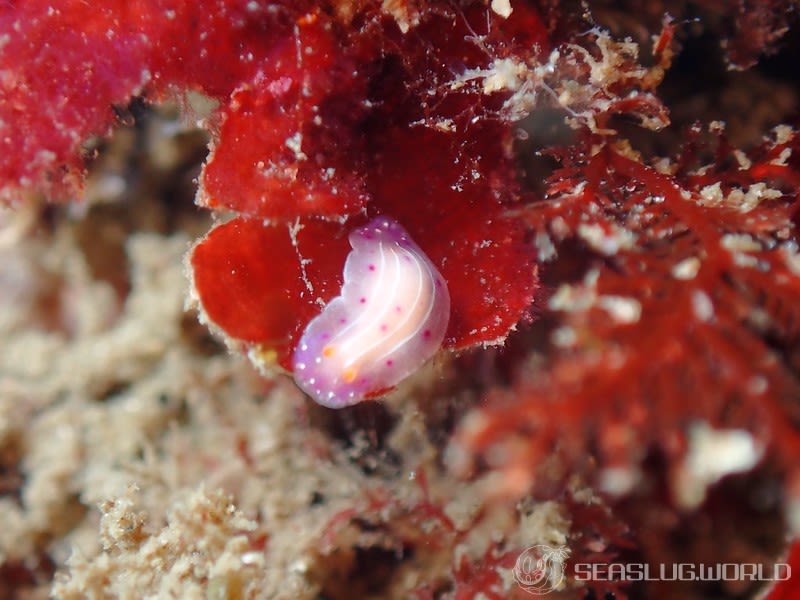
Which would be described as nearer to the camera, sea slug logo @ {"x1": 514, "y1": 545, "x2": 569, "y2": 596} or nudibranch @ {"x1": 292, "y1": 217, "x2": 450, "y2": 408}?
nudibranch @ {"x1": 292, "y1": 217, "x2": 450, "y2": 408}

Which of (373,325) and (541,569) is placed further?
(541,569)

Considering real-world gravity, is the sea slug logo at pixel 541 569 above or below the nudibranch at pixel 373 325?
below

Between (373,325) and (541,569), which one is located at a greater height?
(373,325)

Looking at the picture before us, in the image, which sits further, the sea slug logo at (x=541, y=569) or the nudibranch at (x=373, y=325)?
the sea slug logo at (x=541, y=569)

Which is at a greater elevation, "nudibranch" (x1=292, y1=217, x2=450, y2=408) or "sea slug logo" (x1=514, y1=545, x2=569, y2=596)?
"nudibranch" (x1=292, y1=217, x2=450, y2=408)

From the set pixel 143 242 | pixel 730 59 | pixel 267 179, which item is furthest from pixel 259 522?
pixel 730 59
